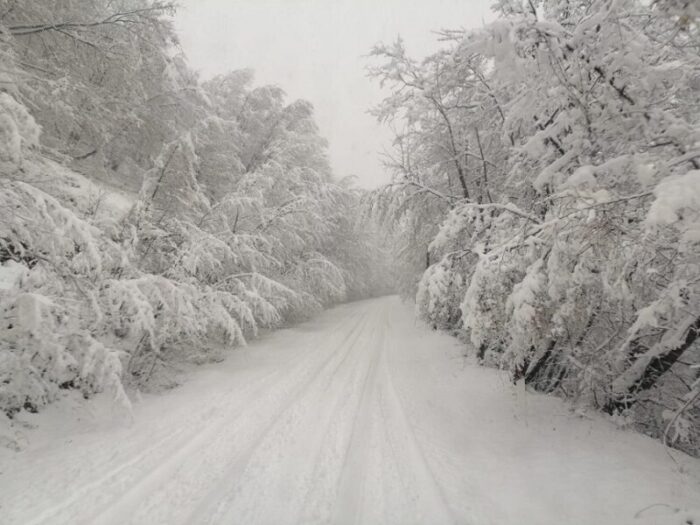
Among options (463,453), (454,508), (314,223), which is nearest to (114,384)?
(454,508)

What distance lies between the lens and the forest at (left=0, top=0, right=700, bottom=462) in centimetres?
295

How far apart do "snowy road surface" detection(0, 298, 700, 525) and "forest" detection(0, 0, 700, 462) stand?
78 centimetres

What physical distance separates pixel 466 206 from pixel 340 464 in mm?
4242

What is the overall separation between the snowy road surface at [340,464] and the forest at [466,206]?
0.78 m

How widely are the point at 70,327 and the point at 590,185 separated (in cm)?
582

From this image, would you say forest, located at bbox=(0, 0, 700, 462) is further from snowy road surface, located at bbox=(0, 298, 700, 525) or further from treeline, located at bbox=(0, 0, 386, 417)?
snowy road surface, located at bbox=(0, 298, 700, 525)

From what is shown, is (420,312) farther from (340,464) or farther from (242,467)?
(242,467)

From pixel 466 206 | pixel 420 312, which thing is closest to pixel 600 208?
pixel 466 206

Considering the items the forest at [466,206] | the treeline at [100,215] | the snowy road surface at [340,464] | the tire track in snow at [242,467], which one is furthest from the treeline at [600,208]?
the treeline at [100,215]

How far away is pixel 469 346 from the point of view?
409 inches

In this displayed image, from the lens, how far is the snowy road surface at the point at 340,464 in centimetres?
327

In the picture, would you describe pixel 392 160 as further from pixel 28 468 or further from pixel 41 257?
pixel 28 468

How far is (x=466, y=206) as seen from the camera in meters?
5.84

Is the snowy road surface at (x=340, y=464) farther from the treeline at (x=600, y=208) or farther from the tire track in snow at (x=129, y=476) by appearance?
the treeline at (x=600, y=208)
